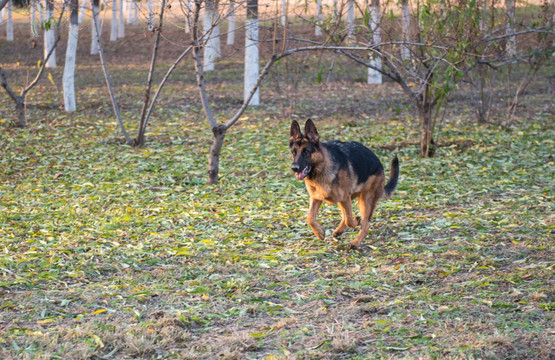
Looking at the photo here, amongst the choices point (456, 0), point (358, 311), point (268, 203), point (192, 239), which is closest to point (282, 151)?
point (268, 203)

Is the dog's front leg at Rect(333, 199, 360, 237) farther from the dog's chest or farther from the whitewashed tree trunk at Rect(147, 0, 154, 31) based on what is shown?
the whitewashed tree trunk at Rect(147, 0, 154, 31)

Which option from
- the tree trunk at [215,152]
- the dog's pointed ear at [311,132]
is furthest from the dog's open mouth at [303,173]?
the tree trunk at [215,152]

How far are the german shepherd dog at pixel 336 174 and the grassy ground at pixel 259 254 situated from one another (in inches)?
12.1

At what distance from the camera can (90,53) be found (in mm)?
30359

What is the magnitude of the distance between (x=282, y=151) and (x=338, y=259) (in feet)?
18.5

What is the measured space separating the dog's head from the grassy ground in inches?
36.2

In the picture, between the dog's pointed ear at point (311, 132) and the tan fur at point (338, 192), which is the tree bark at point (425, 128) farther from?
the dog's pointed ear at point (311, 132)

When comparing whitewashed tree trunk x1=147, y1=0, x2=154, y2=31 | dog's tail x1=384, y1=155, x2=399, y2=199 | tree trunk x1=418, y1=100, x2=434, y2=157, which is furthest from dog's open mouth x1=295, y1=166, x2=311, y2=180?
tree trunk x1=418, y1=100, x2=434, y2=157

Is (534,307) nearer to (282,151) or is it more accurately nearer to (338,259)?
(338,259)

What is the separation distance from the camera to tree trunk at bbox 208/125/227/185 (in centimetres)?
939

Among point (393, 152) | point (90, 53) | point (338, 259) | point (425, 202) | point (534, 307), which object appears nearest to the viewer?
point (534, 307)

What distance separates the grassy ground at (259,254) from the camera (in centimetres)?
432

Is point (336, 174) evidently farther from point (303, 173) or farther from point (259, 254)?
point (259, 254)

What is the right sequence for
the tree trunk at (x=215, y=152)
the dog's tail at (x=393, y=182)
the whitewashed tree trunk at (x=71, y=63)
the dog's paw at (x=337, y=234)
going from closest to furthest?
the dog's paw at (x=337, y=234)
the dog's tail at (x=393, y=182)
the tree trunk at (x=215, y=152)
the whitewashed tree trunk at (x=71, y=63)
